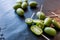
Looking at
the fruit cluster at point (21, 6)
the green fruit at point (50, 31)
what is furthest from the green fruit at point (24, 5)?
the green fruit at point (50, 31)

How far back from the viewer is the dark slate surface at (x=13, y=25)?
75 cm

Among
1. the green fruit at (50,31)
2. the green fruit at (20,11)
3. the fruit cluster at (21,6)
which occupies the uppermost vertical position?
the fruit cluster at (21,6)

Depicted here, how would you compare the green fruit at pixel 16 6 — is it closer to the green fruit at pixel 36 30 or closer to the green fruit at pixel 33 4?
the green fruit at pixel 33 4

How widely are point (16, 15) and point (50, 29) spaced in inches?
11.2

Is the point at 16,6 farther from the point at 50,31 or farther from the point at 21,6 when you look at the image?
the point at 50,31

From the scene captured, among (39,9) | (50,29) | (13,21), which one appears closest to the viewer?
(50,29)

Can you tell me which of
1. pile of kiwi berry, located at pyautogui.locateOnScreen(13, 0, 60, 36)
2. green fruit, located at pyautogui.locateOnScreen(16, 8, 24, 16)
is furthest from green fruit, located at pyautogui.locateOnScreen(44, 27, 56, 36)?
green fruit, located at pyautogui.locateOnScreen(16, 8, 24, 16)

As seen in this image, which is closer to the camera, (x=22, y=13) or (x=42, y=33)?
(x=42, y=33)

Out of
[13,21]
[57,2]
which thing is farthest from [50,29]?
[57,2]

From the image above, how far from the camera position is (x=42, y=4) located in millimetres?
1033

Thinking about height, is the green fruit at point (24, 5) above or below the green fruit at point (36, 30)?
above

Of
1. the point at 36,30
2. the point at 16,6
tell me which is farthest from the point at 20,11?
the point at 36,30

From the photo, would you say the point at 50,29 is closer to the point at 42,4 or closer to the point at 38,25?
the point at 38,25

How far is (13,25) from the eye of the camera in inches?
32.5
